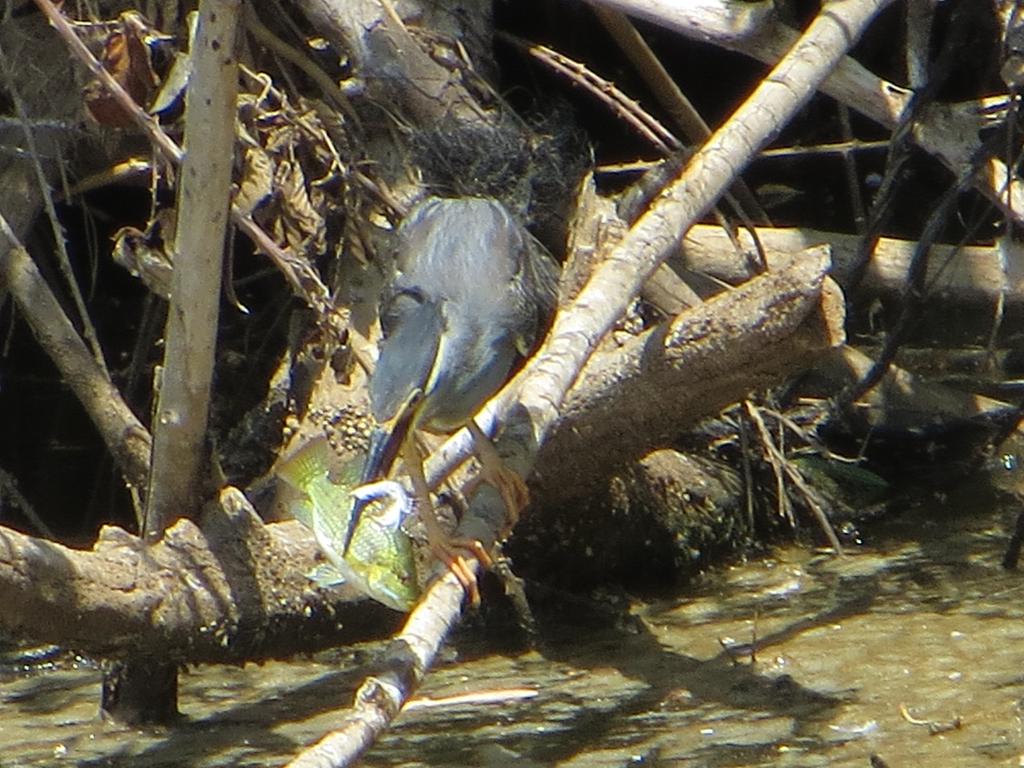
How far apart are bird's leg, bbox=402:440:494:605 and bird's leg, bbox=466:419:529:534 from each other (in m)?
0.12

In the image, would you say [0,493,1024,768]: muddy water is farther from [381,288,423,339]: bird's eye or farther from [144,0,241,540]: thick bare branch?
[381,288,423,339]: bird's eye

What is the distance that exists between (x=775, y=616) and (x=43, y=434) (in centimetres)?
242

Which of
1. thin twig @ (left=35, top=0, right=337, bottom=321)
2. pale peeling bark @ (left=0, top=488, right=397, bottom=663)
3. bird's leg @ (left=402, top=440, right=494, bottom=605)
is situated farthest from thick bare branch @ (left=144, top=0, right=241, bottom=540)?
bird's leg @ (left=402, top=440, right=494, bottom=605)

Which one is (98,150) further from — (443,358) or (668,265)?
(443,358)

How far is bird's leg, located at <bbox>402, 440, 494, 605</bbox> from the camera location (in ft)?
9.02

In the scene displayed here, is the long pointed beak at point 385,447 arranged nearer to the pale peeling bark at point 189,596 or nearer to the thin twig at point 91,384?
the pale peeling bark at point 189,596

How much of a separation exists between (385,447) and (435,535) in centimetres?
30

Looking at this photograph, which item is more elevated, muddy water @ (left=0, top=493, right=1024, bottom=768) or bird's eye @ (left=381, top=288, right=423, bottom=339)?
bird's eye @ (left=381, top=288, right=423, bottom=339)

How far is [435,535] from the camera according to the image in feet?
9.18

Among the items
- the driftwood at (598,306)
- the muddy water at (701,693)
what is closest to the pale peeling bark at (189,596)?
the muddy water at (701,693)

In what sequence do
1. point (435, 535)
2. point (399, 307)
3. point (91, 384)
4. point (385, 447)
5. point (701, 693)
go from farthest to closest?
1. point (701, 693)
2. point (91, 384)
3. point (399, 307)
4. point (435, 535)
5. point (385, 447)

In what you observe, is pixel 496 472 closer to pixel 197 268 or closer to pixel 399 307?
pixel 399 307

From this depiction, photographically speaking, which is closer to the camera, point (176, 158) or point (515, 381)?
point (515, 381)

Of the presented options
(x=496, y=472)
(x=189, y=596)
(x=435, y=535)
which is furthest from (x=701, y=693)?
(x=189, y=596)
